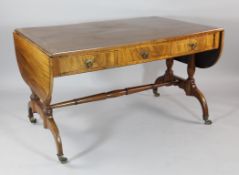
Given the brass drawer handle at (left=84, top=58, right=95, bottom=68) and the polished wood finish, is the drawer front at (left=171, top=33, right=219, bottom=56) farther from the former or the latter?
the polished wood finish

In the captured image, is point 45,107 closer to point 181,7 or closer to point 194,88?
point 194,88

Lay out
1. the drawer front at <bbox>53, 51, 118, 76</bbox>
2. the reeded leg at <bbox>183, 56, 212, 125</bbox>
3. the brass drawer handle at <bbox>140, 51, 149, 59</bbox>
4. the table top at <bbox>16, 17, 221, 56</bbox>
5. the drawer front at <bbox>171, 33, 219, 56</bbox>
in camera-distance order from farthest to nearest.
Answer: the reeded leg at <bbox>183, 56, 212, 125</bbox>
the drawer front at <bbox>171, 33, 219, 56</bbox>
the brass drawer handle at <bbox>140, 51, 149, 59</bbox>
the table top at <bbox>16, 17, 221, 56</bbox>
the drawer front at <bbox>53, 51, 118, 76</bbox>

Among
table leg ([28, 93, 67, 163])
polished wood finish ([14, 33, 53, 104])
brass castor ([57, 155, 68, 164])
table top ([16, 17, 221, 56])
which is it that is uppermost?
table top ([16, 17, 221, 56])

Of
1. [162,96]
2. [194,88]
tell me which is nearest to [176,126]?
[194,88]

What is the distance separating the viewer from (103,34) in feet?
8.49

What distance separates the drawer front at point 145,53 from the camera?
2.38 meters

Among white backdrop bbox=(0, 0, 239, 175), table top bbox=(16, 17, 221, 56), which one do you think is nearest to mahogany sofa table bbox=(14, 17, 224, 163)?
table top bbox=(16, 17, 221, 56)

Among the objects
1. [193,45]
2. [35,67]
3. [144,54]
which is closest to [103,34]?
[144,54]

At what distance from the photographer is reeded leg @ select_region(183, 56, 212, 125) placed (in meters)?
2.96

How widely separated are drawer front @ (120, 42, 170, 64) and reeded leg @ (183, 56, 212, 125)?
527 mm

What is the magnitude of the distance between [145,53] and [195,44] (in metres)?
0.43

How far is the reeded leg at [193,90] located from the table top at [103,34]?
34cm

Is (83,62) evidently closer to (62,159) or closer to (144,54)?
(144,54)

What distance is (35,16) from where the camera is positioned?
3461 millimetres
